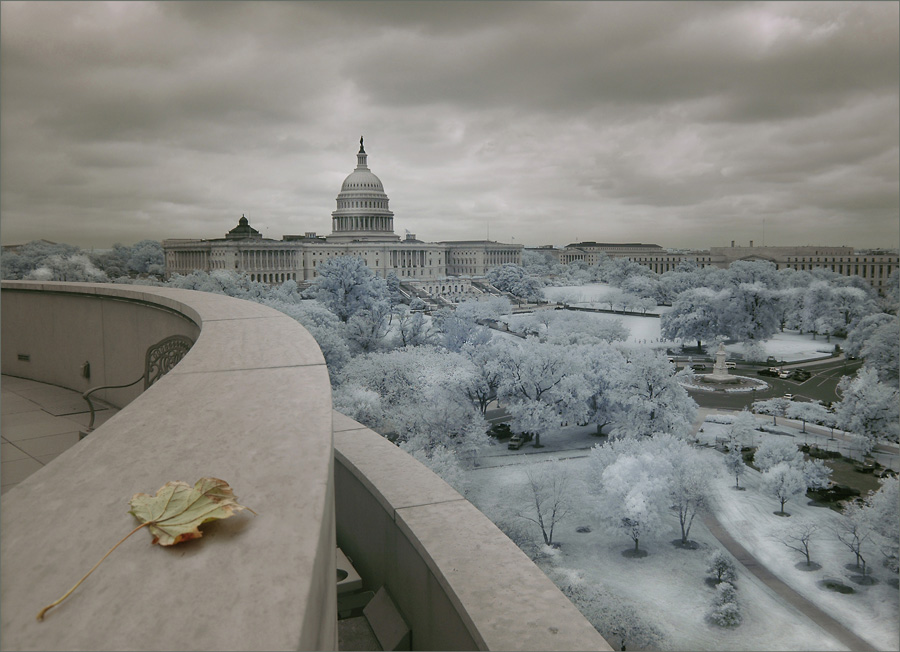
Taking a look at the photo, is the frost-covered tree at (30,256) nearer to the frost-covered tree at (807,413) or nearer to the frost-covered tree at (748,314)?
the frost-covered tree at (807,413)

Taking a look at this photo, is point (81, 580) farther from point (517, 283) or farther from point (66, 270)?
point (517, 283)

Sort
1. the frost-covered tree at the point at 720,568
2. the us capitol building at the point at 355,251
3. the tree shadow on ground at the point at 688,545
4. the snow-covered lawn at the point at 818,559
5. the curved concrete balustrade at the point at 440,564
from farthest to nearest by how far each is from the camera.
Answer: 1. the us capitol building at the point at 355,251
2. the tree shadow on ground at the point at 688,545
3. the frost-covered tree at the point at 720,568
4. the snow-covered lawn at the point at 818,559
5. the curved concrete balustrade at the point at 440,564

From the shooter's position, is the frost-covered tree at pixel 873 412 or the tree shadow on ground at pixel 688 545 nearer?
the tree shadow on ground at pixel 688 545

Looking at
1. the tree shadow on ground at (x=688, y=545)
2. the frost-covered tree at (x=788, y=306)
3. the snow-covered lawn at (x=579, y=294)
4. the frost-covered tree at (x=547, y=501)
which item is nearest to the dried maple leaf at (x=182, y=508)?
the frost-covered tree at (x=547, y=501)

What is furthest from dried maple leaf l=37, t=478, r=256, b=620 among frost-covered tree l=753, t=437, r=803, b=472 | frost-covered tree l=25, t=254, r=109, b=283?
frost-covered tree l=25, t=254, r=109, b=283

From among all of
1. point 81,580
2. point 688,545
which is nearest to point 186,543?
point 81,580

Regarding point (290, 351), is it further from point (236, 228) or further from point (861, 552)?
point (236, 228)

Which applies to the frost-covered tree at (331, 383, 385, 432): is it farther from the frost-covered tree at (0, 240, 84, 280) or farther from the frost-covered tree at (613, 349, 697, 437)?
the frost-covered tree at (0, 240, 84, 280)
